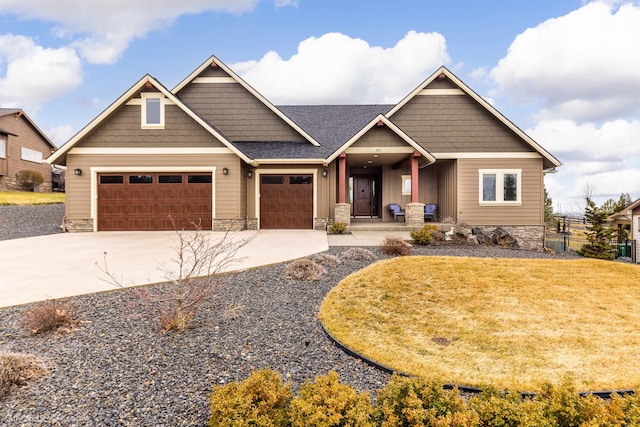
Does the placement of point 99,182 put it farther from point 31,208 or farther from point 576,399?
point 576,399

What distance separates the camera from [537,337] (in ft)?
15.1

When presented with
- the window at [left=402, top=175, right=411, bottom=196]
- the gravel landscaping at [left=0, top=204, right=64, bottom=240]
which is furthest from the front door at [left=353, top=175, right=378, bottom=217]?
the gravel landscaping at [left=0, top=204, right=64, bottom=240]

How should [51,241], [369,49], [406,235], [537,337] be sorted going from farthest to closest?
1. [369,49]
2. [406,235]
3. [51,241]
4. [537,337]

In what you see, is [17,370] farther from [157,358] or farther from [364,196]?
[364,196]

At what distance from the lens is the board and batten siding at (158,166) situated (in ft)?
43.1

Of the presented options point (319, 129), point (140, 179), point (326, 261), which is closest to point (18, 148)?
point (140, 179)

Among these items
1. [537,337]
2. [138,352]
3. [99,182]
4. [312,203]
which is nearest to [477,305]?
[537,337]

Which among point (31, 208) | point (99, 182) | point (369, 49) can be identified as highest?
point (369, 49)

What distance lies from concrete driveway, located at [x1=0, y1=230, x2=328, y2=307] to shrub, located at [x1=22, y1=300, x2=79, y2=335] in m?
1.08

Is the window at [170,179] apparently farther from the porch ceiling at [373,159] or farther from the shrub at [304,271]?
the shrub at [304,271]

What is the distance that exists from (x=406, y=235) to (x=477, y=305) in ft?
20.6

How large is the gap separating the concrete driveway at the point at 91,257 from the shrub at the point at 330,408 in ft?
15.0

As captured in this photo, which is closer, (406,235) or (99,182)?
(406,235)

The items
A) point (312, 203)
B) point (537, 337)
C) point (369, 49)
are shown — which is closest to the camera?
point (537, 337)
